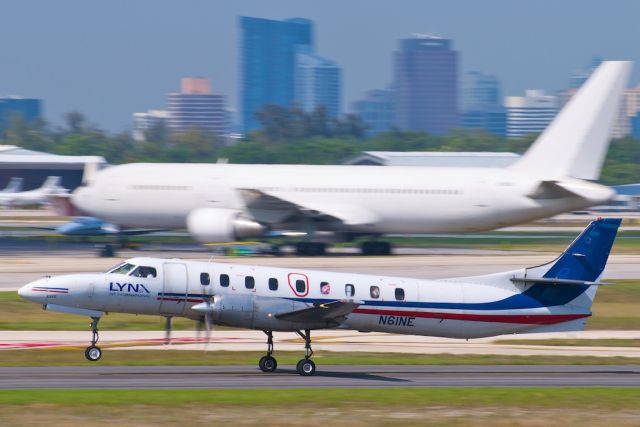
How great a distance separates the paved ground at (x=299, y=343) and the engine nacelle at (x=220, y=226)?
21196 mm

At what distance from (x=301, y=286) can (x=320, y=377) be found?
2201 millimetres

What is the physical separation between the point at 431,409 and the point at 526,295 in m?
6.68

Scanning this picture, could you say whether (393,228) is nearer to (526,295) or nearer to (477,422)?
(526,295)

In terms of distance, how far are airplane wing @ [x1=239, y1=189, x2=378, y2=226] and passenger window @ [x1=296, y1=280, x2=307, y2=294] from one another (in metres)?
31.9

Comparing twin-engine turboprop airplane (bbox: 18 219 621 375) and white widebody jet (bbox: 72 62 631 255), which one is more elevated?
white widebody jet (bbox: 72 62 631 255)

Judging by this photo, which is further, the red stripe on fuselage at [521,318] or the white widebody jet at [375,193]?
the white widebody jet at [375,193]

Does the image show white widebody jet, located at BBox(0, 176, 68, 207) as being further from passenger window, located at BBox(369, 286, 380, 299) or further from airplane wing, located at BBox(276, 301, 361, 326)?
airplane wing, located at BBox(276, 301, 361, 326)

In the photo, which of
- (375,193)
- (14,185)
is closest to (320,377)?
(375,193)

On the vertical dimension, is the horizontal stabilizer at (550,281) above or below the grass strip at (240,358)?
above

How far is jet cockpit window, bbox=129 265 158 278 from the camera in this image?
89.6ft

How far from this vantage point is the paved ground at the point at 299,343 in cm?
3359

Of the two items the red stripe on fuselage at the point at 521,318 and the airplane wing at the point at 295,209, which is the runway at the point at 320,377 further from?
the airplane wing at the point at 295,209

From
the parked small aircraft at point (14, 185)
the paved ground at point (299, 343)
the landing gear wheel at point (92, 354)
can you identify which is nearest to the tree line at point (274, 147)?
the parked small aircraft at point (14, 185)

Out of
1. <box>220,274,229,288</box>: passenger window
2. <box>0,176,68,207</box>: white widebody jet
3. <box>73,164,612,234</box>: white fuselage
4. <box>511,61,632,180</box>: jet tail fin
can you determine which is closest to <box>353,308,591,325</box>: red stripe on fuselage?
<box>220,274,229,288</box>: passenger window
